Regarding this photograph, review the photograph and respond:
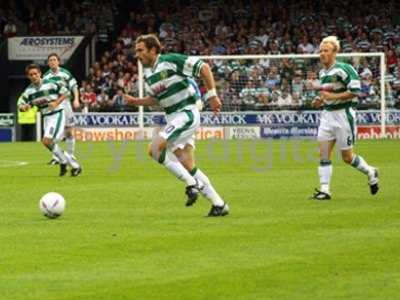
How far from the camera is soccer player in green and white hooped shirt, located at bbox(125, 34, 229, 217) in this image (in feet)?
54.6

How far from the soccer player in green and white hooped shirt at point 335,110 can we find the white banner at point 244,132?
24667 mm

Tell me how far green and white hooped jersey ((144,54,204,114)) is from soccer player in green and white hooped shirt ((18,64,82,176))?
9.21 m

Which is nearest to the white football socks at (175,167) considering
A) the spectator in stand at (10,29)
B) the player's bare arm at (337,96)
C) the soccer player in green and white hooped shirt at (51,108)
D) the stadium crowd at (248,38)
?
the player's bare arm at (337,96)

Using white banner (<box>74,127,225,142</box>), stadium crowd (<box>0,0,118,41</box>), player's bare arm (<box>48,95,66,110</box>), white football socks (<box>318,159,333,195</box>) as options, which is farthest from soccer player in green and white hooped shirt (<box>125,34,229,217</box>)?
stadium crowd (<box>0,0,118,41</box>)

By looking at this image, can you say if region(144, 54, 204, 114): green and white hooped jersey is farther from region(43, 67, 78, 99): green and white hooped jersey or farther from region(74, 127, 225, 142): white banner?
region(74, 127, 225, 142): white banner

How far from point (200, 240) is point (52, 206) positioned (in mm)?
3220

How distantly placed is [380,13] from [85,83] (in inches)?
472

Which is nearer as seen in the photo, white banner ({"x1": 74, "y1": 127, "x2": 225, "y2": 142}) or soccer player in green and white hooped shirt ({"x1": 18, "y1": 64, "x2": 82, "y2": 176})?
soccer player in green and white hooped shirt ({"x1": 18, "y1": 64, "x2": 82, "y2": 176})

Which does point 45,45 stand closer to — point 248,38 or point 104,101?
point 104,101

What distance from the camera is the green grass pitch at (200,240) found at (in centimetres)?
1090

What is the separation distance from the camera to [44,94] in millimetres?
27141

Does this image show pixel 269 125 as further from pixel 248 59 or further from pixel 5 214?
pixel 5 214

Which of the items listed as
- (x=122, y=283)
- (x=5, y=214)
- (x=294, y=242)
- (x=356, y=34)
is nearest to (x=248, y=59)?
(x=356, y=34)

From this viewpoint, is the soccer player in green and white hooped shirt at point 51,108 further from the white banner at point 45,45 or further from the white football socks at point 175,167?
the white banner at point 45,45
